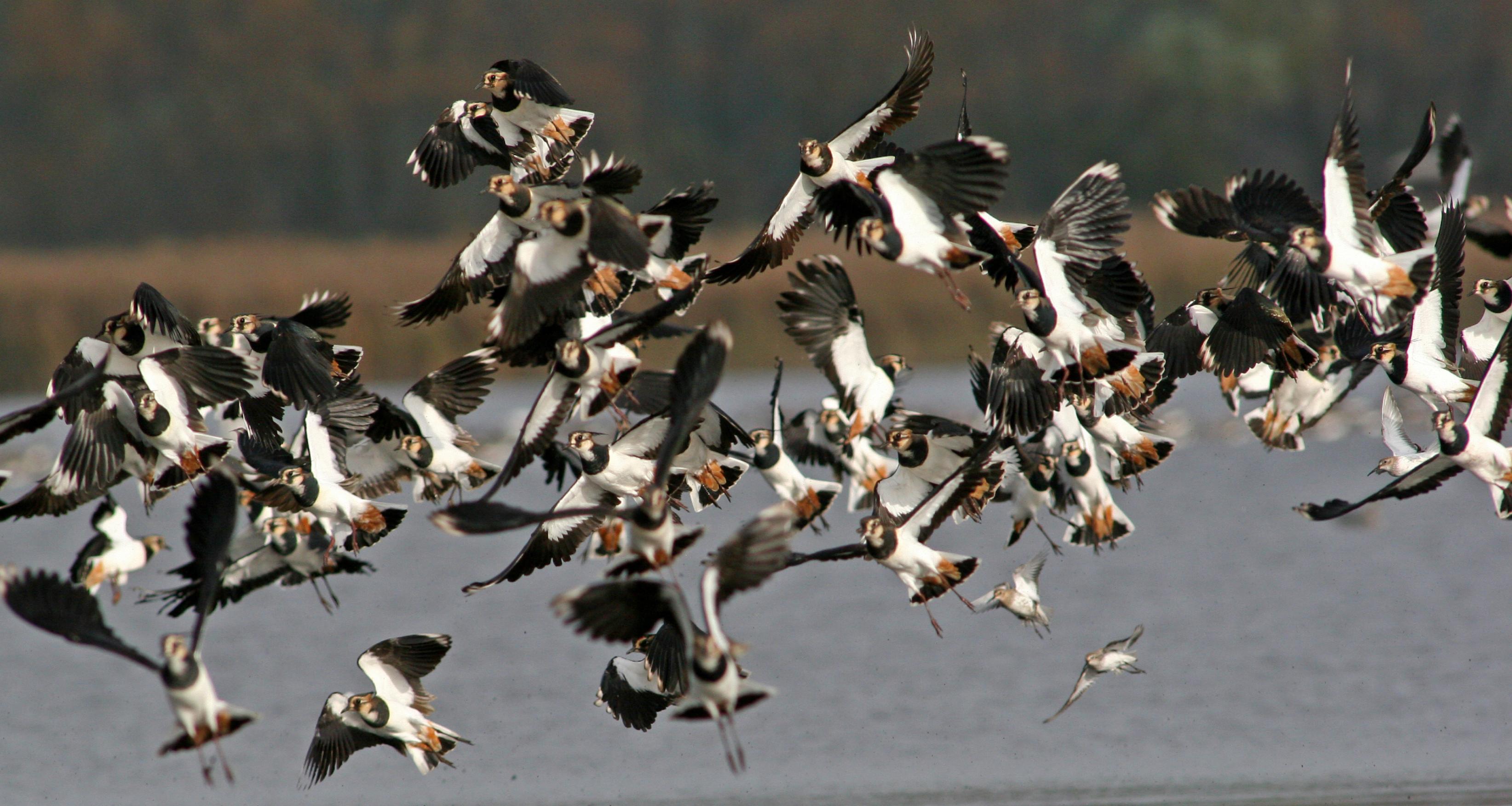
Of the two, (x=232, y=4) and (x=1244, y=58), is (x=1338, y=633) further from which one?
(x=232, y=4)

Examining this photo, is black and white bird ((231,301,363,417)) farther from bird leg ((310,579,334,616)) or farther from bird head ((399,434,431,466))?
bird leg ((310,579,334,616))

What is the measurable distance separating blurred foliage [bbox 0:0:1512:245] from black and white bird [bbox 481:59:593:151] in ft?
123

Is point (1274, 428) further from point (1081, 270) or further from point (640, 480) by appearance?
point (640, 480)

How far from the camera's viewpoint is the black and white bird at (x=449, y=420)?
27.6ft

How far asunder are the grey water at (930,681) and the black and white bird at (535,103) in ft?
12.5

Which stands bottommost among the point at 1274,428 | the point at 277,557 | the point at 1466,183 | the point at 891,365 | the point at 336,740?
the point at 336,740

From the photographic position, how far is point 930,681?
1202 centimetres

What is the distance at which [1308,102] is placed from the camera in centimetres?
4803

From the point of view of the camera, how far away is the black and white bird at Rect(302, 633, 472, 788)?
8.16m

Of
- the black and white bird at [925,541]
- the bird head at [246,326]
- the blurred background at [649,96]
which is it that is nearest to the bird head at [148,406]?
the bird head at [246,326]

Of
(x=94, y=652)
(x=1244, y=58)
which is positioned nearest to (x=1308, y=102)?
(x=1244, y=58)

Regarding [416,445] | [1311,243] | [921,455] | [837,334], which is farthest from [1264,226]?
[416,445]

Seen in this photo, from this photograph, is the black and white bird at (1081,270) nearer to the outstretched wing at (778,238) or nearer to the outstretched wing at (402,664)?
the outstretched wing at (778,238)

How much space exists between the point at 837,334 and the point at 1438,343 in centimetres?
295
